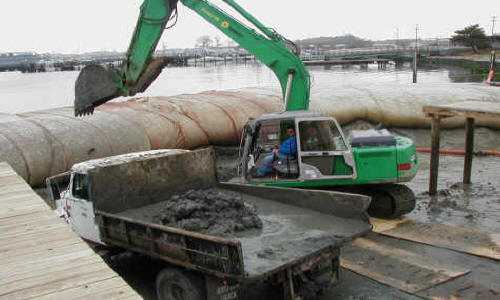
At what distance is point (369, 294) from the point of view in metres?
6.38

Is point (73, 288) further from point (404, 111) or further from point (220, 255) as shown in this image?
point (404, 111)

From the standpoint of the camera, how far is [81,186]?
24.4ft

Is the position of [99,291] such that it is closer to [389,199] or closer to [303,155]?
[303,155]

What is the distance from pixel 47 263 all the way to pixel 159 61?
6840 mm

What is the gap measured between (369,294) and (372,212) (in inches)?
129

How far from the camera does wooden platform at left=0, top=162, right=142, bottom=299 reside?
318 centimetres

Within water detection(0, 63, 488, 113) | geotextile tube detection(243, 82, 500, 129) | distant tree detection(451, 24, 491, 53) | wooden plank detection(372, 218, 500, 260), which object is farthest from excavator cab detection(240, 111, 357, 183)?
distant tree detection(451, 24, 491, 53)

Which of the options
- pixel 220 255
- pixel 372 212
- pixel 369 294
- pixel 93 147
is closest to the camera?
pixel 220 255

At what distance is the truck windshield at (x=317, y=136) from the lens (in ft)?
28.3

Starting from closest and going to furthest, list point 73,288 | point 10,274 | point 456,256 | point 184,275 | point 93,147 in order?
point 73,288 < point 10,274 < point 184,275 < point 456,256 < point 93,147

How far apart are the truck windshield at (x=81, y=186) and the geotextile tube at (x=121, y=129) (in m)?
4.16

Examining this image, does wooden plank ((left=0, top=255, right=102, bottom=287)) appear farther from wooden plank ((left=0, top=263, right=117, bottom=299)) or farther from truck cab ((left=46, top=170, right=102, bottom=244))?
truck cab ((left=46, top=170, right=102, bottom=244))

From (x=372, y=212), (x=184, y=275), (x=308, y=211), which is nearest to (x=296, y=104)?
(x=372, y=212)

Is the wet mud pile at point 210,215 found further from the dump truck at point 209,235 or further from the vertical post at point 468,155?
the vertical post at point 468,155
